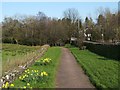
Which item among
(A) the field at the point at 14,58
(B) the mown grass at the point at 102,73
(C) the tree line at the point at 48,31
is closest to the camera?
(B) the mown grass at the point at 102,73

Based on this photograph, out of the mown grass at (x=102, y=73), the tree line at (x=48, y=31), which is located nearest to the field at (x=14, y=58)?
the mown grass at (x=102, y=73)

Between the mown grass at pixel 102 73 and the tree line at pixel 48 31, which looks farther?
the tree line at pixel 48 31

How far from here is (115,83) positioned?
11.3m

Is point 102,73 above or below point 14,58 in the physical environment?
below

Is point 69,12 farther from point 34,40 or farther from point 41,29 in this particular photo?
point 34,40

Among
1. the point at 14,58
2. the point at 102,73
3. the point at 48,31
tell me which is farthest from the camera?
the point at 48,31

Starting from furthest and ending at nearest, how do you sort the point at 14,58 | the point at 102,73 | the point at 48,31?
the point at 48,31 < the point at 14,58 < the point at 102,73

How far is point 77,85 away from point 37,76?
1817mm

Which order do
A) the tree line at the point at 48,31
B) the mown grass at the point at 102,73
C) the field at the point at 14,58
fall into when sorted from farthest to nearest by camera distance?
the tree line at the point at 48,31 < the field at the point at 14,58 < the mown grass at the point at 102,73

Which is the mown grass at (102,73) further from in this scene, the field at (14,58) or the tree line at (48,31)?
the tree line at (48,31)

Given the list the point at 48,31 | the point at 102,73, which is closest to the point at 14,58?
the point at 102,73

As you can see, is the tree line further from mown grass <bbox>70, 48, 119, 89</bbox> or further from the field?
mown grass <bbox>70, 48, 119, 89</bbox>

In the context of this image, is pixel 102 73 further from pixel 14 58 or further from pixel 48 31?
pixel 48 31

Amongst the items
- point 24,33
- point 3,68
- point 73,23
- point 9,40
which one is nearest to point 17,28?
point 24,33
